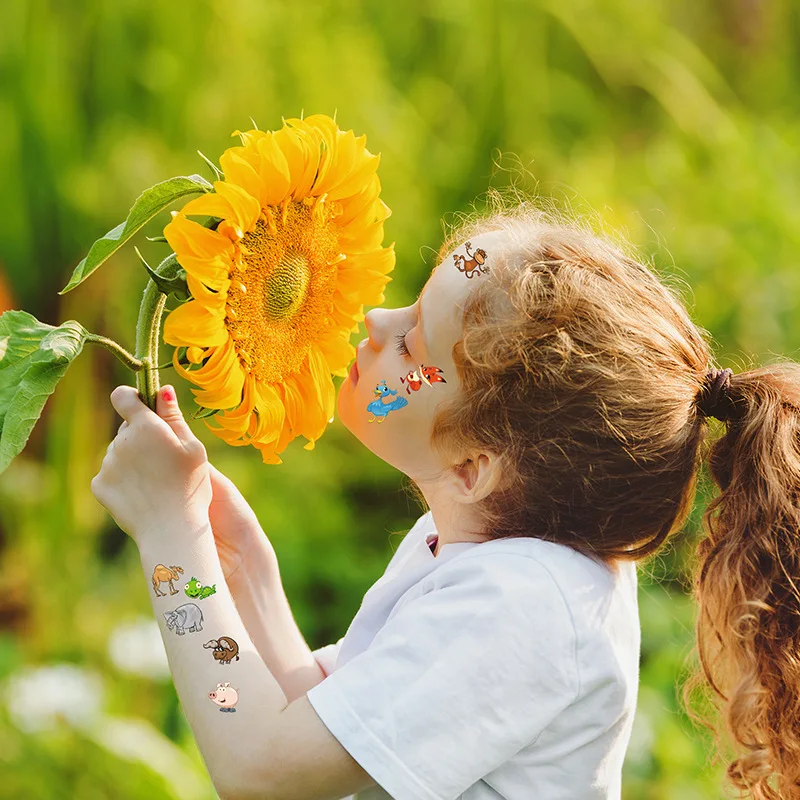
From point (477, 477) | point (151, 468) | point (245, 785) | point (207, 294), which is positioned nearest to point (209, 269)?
point (207, 294)

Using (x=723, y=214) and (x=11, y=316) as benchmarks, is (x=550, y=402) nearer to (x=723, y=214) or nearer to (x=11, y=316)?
(x=11, y=316)

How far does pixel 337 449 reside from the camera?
2.69m

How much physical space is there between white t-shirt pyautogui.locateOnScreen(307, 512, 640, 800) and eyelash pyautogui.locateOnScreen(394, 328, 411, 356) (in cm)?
22

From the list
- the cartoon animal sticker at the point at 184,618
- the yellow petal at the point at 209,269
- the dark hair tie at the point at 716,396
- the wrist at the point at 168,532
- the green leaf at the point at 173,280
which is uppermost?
the yellow petal at the point at 209,269

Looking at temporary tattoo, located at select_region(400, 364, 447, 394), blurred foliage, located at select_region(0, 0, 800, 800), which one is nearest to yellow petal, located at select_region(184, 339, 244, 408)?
temporary tattoo, located at select_region(400, 364, 447, 394)

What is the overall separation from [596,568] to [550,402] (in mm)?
167

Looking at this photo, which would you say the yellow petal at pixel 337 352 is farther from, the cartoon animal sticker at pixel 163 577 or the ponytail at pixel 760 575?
the ponytail at pixel 760 575

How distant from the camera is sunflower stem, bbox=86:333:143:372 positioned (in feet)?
2.99

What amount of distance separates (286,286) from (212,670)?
36 centimetres

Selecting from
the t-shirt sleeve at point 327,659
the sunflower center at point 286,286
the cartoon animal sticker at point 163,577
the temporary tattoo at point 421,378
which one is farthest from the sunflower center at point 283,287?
the t-shirt sleeve at point 327,659

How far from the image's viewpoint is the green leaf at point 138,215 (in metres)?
0.89

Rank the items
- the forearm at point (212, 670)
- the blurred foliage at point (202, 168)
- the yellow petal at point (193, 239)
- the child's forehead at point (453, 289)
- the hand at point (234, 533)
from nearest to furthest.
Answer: the yellow petal at point (193, 239) → the forearm at point (212, 670) → the child's forehead at point (453, 289) → the hand at point (234, 533) → the blurred foliage at point (202, 168)

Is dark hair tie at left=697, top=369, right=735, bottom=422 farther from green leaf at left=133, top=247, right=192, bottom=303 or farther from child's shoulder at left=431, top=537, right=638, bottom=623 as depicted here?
green leaf at left=133, top=247, right=192, bottom=303

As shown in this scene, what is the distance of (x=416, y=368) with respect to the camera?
1.10 meters
